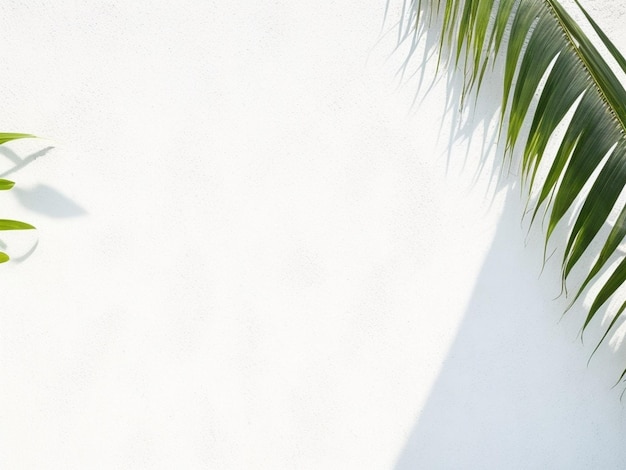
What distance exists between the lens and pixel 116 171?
1595mm

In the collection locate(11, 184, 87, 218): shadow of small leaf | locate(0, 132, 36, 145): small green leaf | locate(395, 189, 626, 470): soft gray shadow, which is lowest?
locate(395, 189, 626, 470): soft gray shadow

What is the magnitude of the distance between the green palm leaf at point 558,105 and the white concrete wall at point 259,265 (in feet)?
0.33

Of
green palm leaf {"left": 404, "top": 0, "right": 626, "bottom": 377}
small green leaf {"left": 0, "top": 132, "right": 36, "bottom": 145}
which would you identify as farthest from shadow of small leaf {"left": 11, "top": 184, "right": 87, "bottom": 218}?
green palm leaf {"left": 404, "top": 0, "right": 626, "bottom": 377}

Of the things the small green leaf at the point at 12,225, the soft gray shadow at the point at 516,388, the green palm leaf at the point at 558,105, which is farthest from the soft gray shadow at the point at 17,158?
the soft gray shadow at the point at 516,388

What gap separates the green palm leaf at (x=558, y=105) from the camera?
1429 mm

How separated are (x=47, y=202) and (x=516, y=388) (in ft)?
3.87

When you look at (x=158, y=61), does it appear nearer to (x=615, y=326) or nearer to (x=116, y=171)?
(x=116, y=171)

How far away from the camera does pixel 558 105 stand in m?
1.49

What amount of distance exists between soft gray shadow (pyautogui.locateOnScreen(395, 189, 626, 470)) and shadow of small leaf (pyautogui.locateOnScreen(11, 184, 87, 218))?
0.94m

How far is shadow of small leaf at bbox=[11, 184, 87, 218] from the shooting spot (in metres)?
1.59

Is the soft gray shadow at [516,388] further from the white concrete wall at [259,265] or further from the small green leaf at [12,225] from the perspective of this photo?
the small green leaf at [12,225]

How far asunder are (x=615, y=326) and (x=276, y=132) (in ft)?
3.06

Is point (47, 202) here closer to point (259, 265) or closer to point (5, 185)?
point (5, 185)

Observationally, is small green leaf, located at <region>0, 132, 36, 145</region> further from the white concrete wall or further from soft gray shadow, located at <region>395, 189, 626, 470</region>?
soft gray shadow, located at <region>395, 189, 626, 470</region>
